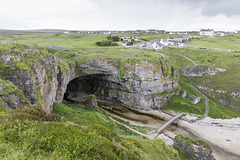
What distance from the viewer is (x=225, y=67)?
7562 centimetres

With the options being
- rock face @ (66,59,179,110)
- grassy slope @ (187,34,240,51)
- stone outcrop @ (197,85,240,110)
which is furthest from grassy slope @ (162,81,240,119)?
grassy slope @ (187,34,240,51)

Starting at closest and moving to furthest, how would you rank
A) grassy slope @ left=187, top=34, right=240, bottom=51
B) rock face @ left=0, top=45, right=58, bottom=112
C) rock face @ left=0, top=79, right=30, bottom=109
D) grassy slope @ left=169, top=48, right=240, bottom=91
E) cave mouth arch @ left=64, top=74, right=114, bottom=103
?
rock face @ left=0, top=79, right=30, bottom=109
rock face @ left=0, top=45, right=58, bottom=112
cave mouth arch @ left=64, top=74, right=114, bottom=103
grassy slope @ left=169, top=48, right=240, bottom=91
grassy slope @ left=187, top=34, right=240, bottom=51

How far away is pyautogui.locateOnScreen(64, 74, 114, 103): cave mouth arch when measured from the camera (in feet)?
197

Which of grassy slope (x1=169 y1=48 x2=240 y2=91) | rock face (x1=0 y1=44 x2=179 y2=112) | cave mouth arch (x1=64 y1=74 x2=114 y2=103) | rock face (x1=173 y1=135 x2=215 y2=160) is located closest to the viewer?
rock face (x1=173 y1=135 x2=215 y2=160)

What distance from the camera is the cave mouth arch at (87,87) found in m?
60.0

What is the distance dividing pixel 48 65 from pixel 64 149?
1083 inches

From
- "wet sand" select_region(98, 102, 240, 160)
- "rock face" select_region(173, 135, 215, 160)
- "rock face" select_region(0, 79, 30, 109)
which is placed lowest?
"wet sand" select_region(98, 102, 240, 160)

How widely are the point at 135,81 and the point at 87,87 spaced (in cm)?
2656

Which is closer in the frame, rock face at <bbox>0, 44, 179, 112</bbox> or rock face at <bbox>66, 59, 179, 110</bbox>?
rock face at <bbox>0, 44, 179, 112</bbox>

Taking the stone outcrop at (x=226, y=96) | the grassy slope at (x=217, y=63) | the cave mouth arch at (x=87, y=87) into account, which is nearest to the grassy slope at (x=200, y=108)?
the stone outcrop at (x=226, y=96)

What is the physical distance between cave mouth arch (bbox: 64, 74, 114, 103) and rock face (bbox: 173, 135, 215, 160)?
35.5m

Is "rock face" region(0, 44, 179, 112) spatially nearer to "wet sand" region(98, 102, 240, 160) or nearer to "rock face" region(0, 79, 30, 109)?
"wet sand" region(98, 102, 240, 160)

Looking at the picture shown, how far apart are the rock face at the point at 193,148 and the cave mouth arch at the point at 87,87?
3554 centimetres

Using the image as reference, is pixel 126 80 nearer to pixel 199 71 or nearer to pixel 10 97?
pixel 10 97
